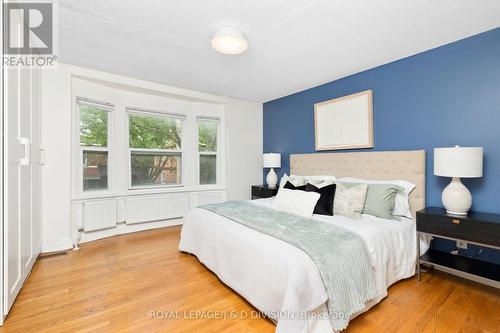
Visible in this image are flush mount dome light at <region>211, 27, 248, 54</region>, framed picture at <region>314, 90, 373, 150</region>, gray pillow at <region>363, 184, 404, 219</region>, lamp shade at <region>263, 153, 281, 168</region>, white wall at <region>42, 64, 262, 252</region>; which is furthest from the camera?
lamp shade at <region>263, 153, 281, 168</region>

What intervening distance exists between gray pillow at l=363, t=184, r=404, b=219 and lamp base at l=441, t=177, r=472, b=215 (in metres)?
0.43

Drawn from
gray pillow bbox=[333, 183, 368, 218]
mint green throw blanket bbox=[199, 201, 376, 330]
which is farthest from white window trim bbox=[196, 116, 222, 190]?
gray pillow bbox=[333, 183, 368, 218]

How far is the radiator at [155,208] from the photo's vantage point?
3.71 metres

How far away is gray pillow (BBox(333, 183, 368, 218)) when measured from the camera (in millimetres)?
2508

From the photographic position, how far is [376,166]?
9.82 ft

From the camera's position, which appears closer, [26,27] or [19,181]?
[19,181]

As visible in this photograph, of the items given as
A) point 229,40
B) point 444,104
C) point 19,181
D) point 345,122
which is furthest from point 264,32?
point 19,181

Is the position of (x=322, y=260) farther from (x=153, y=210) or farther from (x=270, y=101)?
(x=270, y=101)

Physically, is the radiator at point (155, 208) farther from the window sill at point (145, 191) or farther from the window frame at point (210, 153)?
the window frame at point (210, 153)

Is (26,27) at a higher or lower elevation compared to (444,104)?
higher

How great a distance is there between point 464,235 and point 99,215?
14.1 ft

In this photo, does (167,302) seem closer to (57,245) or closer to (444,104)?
(57,245)

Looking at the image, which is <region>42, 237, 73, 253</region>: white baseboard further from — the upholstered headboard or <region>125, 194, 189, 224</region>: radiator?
the upholstered headboard

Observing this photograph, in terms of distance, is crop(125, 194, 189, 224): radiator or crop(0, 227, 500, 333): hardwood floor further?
crop(125, 194, 189, 224): radiator
